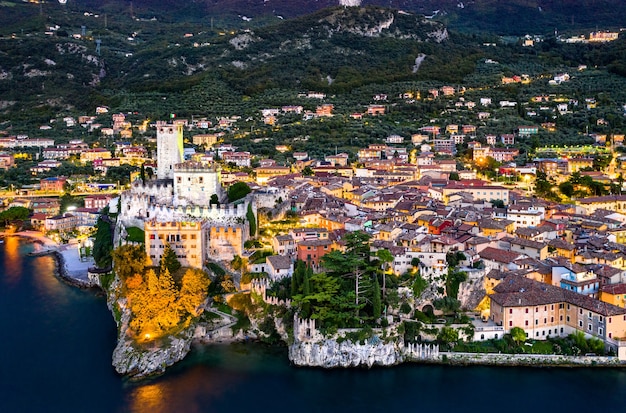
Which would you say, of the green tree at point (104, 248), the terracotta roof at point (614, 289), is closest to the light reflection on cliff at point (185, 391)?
the green tree at point (104, 248)

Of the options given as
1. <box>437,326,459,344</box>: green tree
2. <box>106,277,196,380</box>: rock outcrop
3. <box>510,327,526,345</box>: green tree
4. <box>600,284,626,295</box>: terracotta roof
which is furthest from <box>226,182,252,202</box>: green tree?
<box>600,284,626,295</box>: terracotta roof

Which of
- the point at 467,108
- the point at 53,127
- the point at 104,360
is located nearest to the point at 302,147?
the point at 467,108

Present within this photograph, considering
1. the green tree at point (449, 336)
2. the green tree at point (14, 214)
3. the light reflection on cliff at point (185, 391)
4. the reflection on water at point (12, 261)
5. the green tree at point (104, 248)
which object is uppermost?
the green tree at point (14, 214)

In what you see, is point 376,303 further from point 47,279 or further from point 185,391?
point 47,279

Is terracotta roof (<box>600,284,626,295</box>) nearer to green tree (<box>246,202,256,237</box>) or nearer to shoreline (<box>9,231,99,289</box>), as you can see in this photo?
green tree (<box>246,202,256,237</box>)

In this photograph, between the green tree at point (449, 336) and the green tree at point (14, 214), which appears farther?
the green tree at point (14, 214)

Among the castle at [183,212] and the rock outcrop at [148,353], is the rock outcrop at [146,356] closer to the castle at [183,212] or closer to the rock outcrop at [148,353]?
the rock outcrop at [148,353]

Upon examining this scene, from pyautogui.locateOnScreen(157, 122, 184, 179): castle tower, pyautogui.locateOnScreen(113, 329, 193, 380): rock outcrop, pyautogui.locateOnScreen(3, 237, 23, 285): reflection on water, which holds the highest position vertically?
pyautogui.locateOnScreen(157, 122, 184, 179): castle tower
